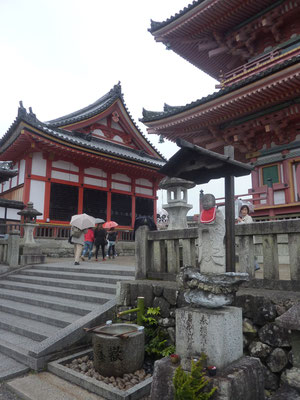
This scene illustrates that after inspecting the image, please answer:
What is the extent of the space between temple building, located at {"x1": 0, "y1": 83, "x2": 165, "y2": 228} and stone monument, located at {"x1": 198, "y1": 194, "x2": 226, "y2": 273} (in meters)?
12.0

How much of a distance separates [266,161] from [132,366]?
8437mm

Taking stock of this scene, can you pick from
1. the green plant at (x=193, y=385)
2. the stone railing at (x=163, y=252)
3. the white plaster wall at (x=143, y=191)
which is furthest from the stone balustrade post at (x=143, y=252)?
the white plaster wall at (x=143, y=191)

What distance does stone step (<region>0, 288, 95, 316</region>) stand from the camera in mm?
6215

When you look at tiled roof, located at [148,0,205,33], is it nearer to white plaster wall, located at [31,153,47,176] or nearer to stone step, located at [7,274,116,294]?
white plaster wall, located at [31,153,47,176]

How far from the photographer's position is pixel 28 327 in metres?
5.93

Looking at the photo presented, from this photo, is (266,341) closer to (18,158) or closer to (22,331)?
(22,331)

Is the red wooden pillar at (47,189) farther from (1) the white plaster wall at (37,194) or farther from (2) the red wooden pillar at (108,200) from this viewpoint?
(2) the red wooden pillar at (108,200)

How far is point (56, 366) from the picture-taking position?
176 inches

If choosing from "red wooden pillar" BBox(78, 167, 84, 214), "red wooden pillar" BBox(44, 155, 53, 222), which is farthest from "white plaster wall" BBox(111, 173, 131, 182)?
"red wooden pillar" BBox(44, 155, 53, 222)

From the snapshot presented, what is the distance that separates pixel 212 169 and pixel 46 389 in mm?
3734

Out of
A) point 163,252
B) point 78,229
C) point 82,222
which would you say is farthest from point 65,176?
point 163,252

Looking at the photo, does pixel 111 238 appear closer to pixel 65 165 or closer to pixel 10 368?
pixel 65 165

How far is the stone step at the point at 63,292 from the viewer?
6512 millimetres

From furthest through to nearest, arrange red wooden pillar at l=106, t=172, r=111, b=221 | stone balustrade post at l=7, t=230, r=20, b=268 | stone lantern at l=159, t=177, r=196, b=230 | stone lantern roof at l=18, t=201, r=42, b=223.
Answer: red wooden pillar at l=106, t=172, r=111, b=221
stone lantern roof at l=18, t=201, r=42, b=223
stone balustrade post at l=7, t=230, r=20, b=268
stone lantern at l=159, t=177, r=196, b=230
